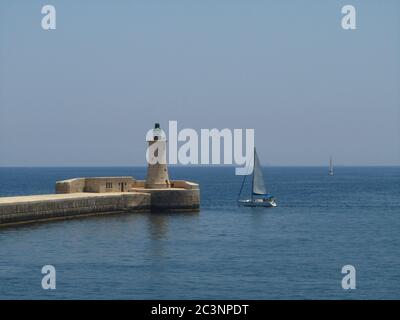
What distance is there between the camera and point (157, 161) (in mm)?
75812

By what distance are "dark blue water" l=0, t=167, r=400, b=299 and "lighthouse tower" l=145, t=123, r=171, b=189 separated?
15.0 ft

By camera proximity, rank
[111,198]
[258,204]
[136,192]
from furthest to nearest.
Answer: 1. [258,204]
2. [136,192]
3. [111,198]

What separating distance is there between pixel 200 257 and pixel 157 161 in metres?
31.6

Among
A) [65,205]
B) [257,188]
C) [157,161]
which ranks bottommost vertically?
[65,205]

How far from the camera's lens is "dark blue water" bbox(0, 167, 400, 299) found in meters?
34.9

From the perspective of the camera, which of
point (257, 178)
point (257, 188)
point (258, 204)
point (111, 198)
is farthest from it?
point (257, 188)

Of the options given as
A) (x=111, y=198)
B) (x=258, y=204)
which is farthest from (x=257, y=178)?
(x=111, y=198)

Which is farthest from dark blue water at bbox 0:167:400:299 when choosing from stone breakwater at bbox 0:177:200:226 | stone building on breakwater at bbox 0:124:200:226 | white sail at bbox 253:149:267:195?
white sail at bbox 253:149:267:195

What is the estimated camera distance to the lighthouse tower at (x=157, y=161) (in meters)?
75.8

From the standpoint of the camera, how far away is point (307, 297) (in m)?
33.6

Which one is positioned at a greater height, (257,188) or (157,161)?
(157,161)

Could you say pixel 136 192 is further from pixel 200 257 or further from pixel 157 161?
pixel 200 257

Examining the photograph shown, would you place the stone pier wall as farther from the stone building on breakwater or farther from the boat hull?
the boat hull

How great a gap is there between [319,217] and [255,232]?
17.9 metres
